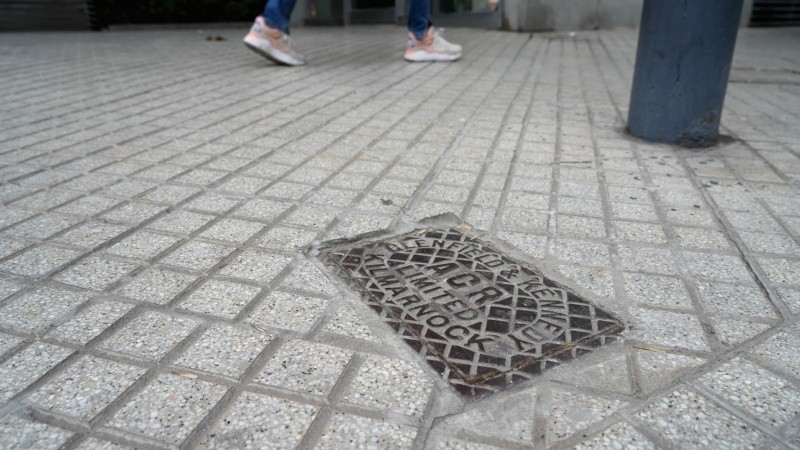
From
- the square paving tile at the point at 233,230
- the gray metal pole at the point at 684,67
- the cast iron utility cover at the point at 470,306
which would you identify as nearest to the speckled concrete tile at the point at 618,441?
the cast iron utility cover at the point at 470,306

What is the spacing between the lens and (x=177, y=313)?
186 centimetres

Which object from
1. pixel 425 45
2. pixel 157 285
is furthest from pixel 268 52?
pixel 157 285

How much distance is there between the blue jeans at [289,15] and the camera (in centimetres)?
561

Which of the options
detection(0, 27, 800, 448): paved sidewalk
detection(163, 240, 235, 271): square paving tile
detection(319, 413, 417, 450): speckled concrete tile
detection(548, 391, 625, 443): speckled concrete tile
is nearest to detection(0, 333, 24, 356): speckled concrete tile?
detection(0, 27, 800, 448): paved sidewalk

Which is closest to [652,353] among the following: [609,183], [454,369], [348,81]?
[454,369]

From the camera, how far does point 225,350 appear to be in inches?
66.4

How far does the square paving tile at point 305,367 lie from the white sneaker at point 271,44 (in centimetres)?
476

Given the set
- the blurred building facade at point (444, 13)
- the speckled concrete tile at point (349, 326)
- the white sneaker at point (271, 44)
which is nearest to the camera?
the speckled concrete tile at point (349, 326)

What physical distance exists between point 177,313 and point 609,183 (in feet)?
7.26

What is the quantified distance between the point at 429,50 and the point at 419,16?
412mm

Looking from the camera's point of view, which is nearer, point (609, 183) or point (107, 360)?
point (107, 360)

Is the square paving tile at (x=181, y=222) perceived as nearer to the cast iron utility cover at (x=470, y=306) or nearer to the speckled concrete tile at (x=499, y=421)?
the cast iron utility cover at (x=470, y=306)

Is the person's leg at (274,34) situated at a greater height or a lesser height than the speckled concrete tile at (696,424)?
greater

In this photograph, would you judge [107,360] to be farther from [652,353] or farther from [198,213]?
[652,353]
